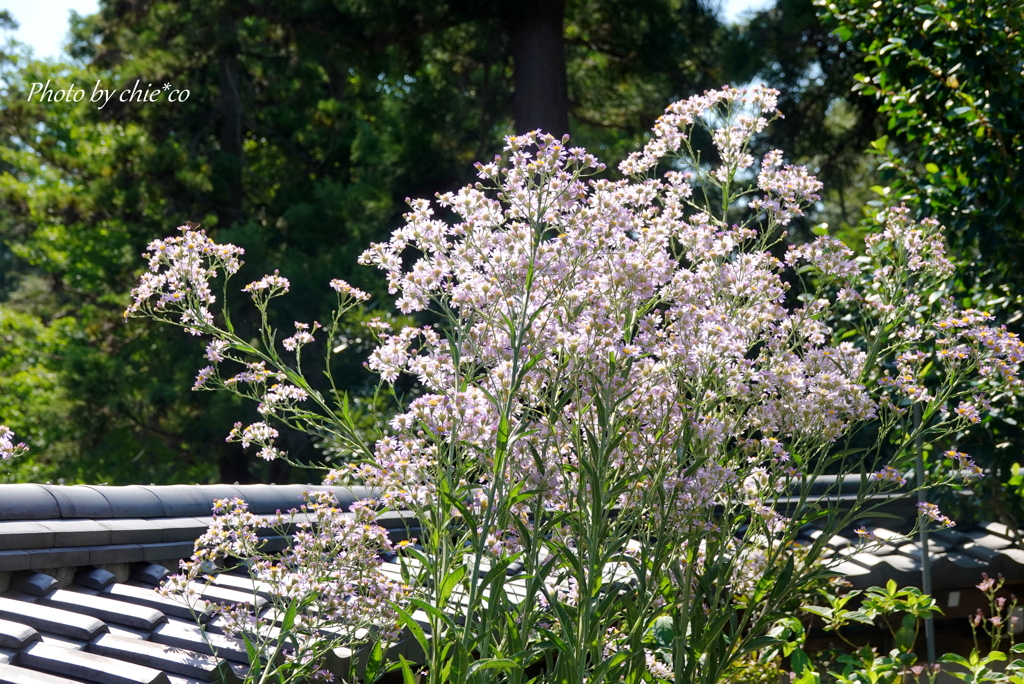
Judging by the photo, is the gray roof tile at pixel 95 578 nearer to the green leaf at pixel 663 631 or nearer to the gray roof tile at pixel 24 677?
the gray roof tile at pixel 24 677

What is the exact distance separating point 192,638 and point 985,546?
3778mm

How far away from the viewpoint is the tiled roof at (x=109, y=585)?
2072 millimetres

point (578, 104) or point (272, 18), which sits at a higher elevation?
point (272, 18)

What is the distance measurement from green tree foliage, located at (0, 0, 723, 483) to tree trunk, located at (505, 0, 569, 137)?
17 centimetres

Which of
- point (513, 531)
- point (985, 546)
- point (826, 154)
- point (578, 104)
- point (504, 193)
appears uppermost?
point (578, 104)

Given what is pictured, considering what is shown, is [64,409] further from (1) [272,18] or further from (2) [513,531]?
(2) [513,531]

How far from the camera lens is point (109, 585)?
2678 millimetres

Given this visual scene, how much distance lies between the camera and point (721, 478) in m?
2.12

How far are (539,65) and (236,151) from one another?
4.76 metres

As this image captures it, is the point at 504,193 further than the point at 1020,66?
No

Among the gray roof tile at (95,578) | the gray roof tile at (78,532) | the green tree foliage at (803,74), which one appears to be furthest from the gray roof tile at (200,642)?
the green tree foliage at (803,74)

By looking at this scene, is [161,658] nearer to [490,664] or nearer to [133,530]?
[133,530]

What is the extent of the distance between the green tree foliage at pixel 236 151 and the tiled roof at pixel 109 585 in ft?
14.7

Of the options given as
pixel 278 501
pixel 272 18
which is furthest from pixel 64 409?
pixel 278 501
